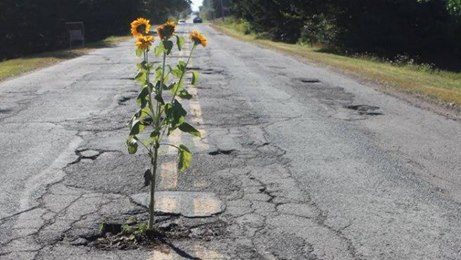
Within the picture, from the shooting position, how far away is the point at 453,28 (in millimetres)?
30875

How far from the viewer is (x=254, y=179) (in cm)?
563

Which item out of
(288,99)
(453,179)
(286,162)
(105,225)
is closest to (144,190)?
(105,225)

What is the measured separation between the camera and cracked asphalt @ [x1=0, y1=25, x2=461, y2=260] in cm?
400

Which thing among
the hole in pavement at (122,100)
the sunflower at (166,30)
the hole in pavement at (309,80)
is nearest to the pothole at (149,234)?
the sunflower at (166,30)

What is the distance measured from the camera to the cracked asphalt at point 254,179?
400cm

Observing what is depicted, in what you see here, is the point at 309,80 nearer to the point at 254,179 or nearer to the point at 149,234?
the point at 254,179

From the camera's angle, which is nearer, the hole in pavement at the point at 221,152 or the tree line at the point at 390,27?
the hole in pavement at the point at 221,152

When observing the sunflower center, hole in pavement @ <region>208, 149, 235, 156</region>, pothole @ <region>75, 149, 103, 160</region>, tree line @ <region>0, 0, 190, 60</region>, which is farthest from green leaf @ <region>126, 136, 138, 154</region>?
tree line @ <region>0, 0, 190, 60</region>

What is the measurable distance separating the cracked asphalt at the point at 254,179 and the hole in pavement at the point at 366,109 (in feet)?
0.13

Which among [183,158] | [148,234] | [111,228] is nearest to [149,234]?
[148,234]

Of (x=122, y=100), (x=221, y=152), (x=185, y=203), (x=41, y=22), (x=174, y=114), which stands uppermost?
(x=174, y=114)

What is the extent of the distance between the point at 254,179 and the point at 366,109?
17.8ft

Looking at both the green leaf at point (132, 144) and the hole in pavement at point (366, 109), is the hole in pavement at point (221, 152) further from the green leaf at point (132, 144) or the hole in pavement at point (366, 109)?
the hole in pavement at point (366, 109)

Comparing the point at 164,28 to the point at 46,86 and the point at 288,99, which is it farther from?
the point at 46,86
